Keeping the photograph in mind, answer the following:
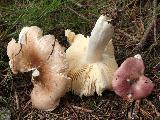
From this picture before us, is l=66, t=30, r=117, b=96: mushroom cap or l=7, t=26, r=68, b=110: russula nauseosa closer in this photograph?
l=7, t=26, r=68, b=110: russula nauseosa

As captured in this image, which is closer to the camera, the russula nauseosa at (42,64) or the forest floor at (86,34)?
the russula nauseosa at (42,64)

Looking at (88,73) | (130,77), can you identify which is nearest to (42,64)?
(88,73)

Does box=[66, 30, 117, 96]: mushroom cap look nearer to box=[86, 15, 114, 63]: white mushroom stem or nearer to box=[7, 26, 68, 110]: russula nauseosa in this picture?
box=[86, 15, 114, 63]: white mushroom stem

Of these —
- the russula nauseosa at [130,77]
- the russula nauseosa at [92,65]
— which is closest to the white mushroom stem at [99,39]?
the russula nauseosa at [92,65]

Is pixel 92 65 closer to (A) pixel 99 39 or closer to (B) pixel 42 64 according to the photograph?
(A) pixel 99 39

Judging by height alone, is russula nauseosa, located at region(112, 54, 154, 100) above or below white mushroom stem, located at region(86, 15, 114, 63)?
below

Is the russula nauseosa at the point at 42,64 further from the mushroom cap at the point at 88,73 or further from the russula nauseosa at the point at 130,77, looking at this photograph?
the russula nauseosa at the point at 130,77

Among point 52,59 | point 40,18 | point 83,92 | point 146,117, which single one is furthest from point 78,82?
point 40,18

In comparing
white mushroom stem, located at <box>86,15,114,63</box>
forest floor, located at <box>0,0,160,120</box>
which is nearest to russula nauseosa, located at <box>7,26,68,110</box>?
forest floor, located at <box>0,0,160,120</box>
